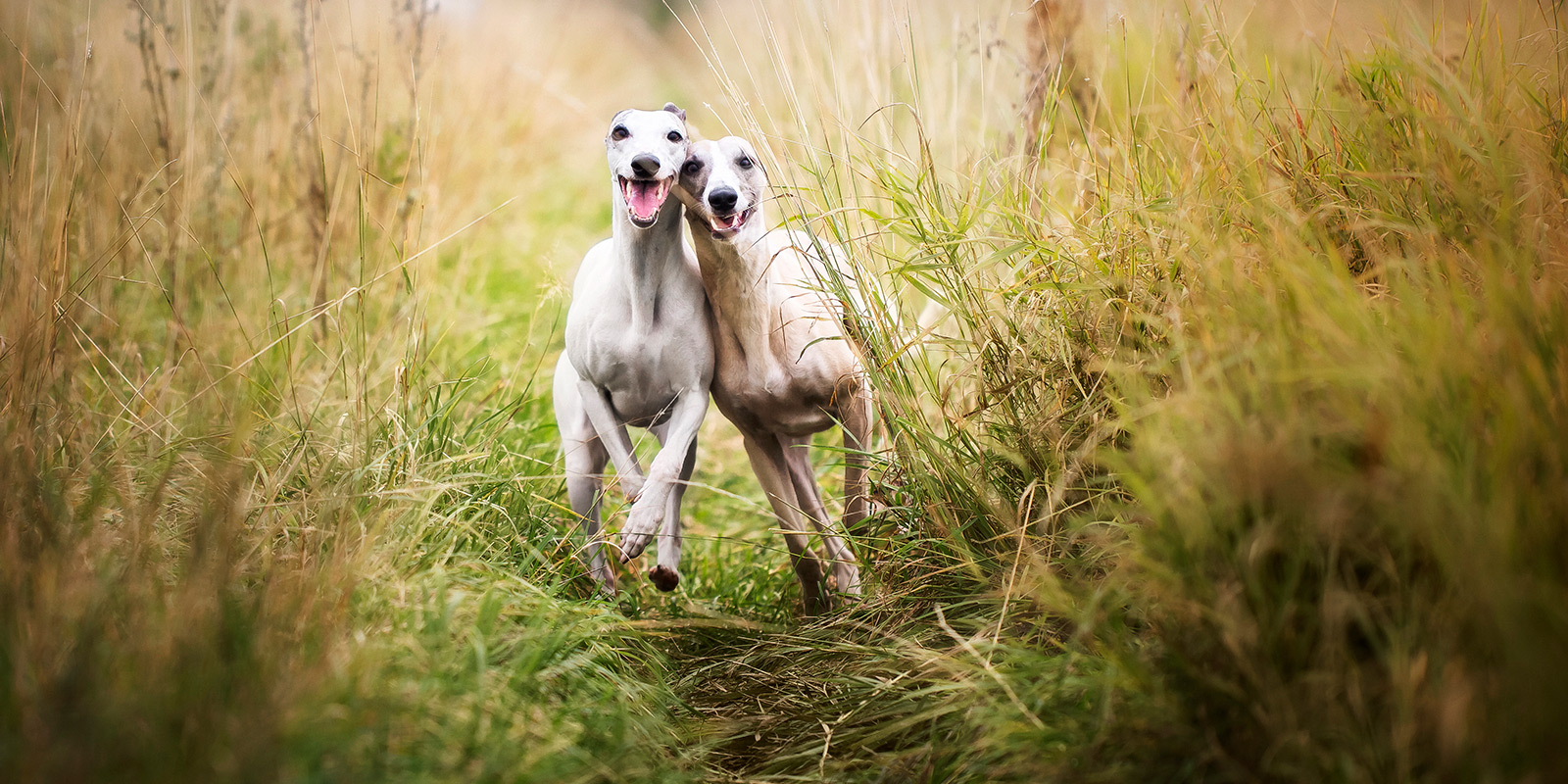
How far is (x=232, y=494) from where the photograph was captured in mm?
1916

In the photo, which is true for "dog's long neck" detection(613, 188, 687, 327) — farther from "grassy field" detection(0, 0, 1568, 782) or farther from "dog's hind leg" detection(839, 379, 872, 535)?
"dog's hind leg" detection(839, 379, 872, 535)

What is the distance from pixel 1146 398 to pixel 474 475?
1.79 m

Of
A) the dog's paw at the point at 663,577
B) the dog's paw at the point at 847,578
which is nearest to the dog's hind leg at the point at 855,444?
the dog's paw at the point at 847,578

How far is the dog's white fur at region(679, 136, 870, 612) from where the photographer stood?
2.80 meters

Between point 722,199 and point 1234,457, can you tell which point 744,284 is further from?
point 1234,457


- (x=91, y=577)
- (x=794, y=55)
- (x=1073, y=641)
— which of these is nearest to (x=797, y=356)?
(x=1073, y=641)

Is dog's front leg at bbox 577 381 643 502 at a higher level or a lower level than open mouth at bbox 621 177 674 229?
lower

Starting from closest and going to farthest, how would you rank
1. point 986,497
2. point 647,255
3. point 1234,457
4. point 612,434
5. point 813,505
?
1. point 1234,457
2. point 986,497
3. point 647,255
4. point 612,434
5. point 813,505

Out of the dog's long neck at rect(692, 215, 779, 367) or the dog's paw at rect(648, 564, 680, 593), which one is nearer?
the dog's paw at rect(648, 564, 680, 593)

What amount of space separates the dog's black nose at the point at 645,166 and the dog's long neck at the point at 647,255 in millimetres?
246

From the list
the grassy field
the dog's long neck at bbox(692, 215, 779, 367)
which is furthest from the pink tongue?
the grassy field

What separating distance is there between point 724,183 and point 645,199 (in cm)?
22

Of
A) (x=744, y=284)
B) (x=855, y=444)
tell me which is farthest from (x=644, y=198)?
(x=855, y=444)

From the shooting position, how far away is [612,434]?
3.01 m
